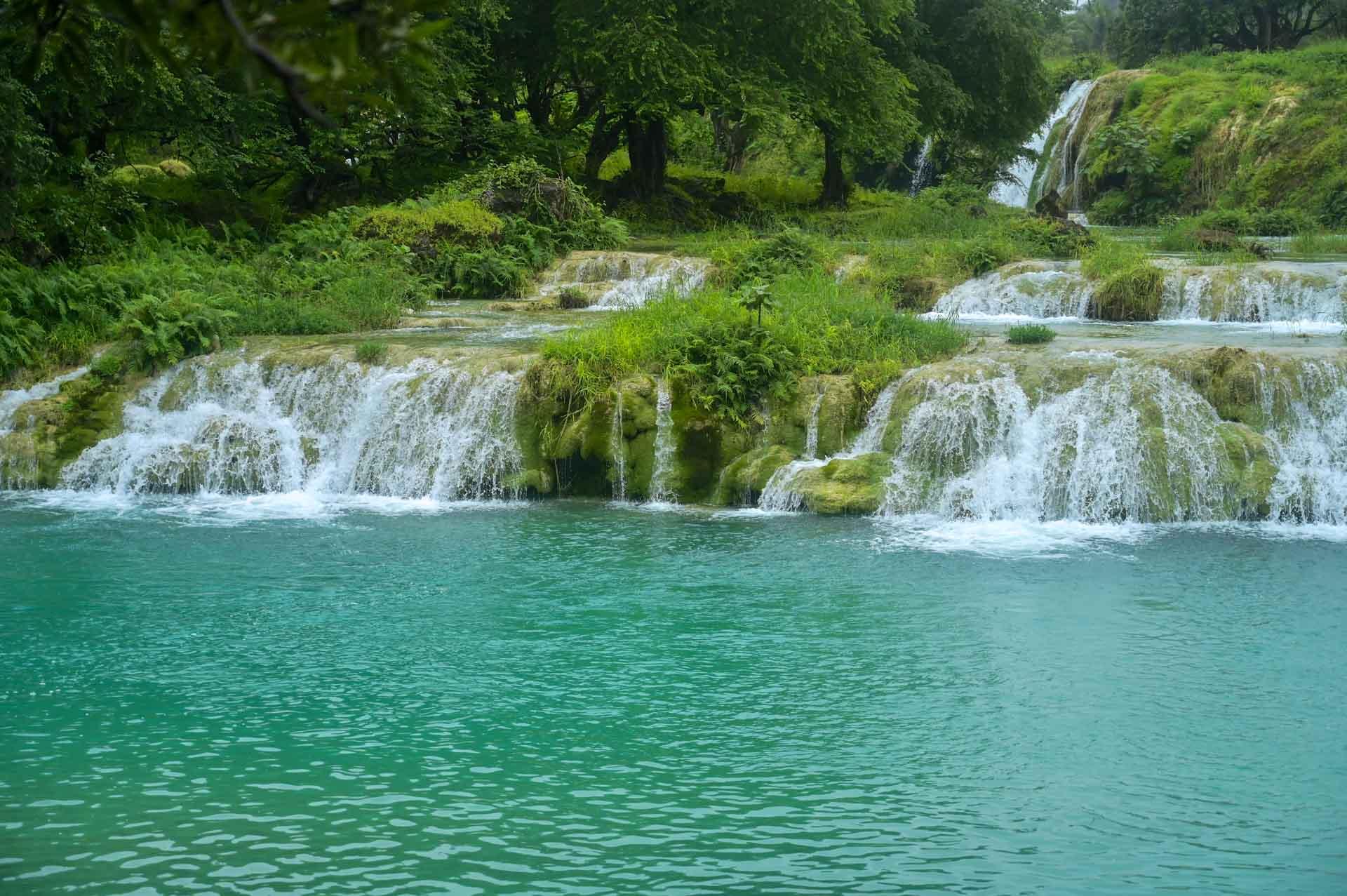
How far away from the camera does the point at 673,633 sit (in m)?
9.09

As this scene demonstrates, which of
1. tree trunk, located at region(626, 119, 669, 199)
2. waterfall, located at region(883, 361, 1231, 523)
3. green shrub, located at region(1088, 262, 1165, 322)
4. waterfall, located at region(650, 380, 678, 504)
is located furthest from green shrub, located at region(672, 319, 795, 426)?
tree trunk, located at region(626, 119, 669, 199)

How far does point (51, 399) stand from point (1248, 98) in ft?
84.9

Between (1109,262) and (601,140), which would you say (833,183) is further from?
(1109,262)

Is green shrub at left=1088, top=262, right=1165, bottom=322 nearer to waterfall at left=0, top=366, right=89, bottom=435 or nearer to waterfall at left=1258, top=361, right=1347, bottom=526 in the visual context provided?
waterfall at left=1258, top=361, right=1347, bottom=526

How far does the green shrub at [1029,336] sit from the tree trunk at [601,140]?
1437 cm

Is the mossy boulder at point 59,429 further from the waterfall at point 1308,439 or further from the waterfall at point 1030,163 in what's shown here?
the waterfall at point 1030,163

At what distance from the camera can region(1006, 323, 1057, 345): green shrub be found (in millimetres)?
14914

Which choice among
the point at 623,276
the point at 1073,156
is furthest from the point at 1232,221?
the point at 623,276

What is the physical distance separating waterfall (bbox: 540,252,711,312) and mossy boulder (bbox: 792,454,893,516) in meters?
5.95

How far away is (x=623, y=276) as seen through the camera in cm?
2044

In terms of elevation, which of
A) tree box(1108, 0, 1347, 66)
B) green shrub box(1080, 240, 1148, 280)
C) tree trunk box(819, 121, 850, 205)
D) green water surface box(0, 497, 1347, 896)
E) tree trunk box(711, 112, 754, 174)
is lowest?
green water surface box(0, 497, 1347, 896)

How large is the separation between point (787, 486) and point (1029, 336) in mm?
3623

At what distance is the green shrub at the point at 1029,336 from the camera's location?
48.9ft

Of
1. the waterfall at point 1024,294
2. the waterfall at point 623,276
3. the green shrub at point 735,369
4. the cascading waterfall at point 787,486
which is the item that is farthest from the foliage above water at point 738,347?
the waterfall at point 623,276
